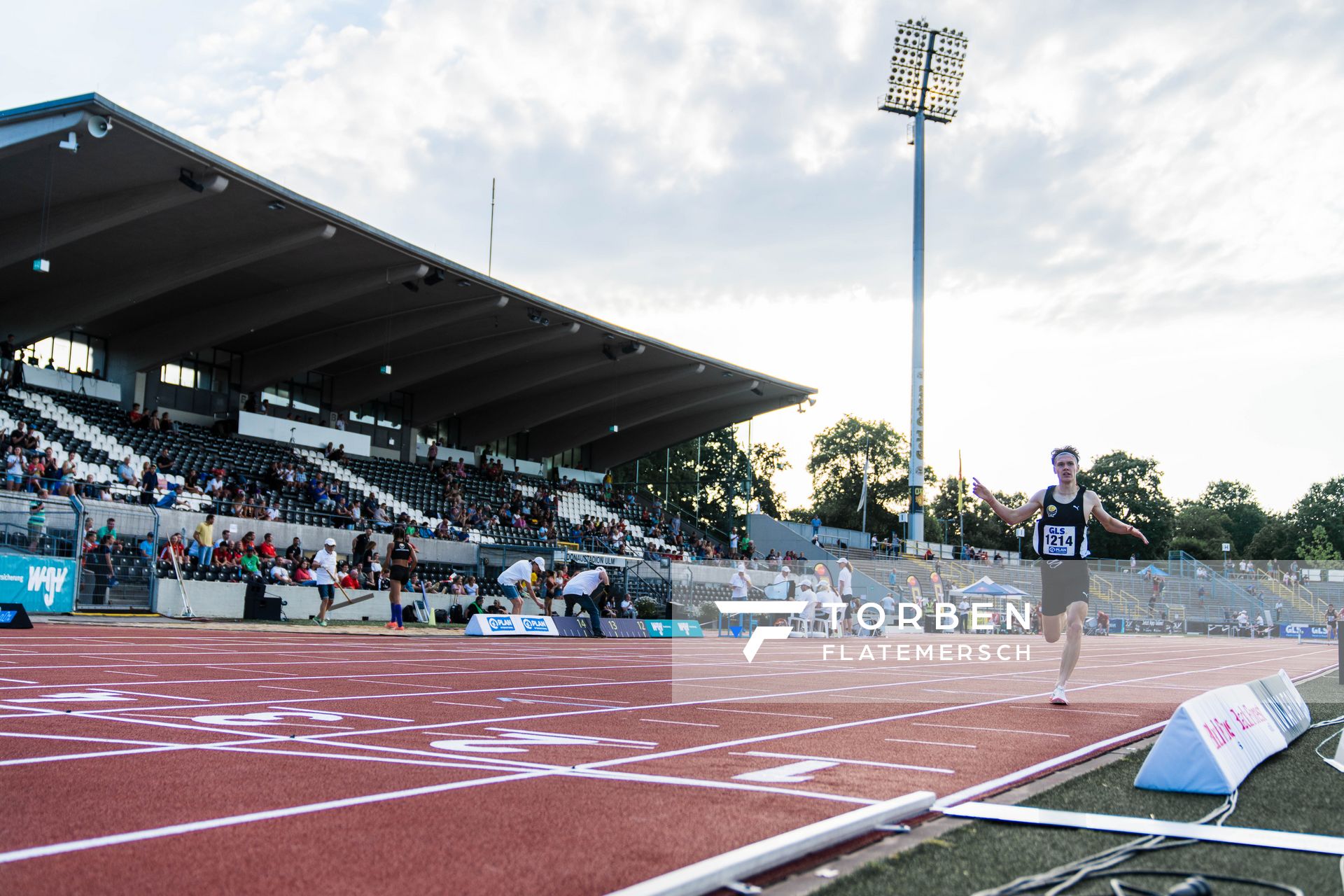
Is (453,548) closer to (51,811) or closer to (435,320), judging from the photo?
(435,320)

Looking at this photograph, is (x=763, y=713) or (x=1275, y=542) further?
(x=1275, y=542)

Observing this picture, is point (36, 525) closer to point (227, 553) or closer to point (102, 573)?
point (102, 573)

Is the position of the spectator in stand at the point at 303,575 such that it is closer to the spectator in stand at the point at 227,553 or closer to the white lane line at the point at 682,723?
the spectator in stand at the point at 227,553

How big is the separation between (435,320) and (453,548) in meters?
9.25

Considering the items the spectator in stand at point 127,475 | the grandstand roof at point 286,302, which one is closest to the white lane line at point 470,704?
the grandstand roof at point 286,302

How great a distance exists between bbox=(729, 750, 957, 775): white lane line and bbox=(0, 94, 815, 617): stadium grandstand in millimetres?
16820

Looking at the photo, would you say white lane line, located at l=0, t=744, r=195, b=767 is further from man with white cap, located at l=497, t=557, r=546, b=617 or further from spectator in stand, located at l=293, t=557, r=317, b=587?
man with white cap, located at l=497, t=557, r=546, b=617

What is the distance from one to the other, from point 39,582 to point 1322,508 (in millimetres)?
136891

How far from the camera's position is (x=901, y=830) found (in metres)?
3.90

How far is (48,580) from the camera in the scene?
1903 cm

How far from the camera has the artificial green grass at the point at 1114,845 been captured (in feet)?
10.3

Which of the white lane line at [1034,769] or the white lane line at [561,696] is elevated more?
the white lane line at [1034,769]

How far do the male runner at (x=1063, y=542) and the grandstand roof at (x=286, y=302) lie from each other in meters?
20.3

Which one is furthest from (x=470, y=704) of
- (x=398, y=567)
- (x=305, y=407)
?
(x=305, y=407)
